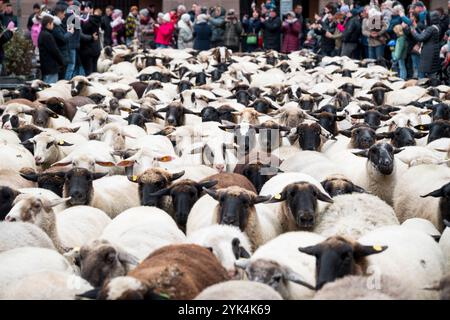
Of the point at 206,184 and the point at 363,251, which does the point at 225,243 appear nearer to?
the point at 363,251

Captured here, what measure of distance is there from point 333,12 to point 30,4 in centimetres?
1402

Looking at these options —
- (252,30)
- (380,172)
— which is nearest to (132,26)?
(252,30)

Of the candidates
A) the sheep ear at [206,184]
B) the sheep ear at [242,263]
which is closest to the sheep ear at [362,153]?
the sheep ear at [206,184]

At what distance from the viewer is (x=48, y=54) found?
1928cm

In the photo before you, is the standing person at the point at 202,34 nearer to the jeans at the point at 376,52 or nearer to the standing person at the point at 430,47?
the jeans at the point at 376,52

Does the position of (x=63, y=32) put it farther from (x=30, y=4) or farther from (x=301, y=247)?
(x=30, y=4)

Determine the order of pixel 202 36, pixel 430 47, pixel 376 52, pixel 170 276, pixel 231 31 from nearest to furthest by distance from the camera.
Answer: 1. pixel 170 276
2. pixel 430 47
3. pixel 376 52
4. pixel 231 31
5. pixel 202 36

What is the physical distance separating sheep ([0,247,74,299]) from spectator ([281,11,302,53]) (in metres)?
25.3

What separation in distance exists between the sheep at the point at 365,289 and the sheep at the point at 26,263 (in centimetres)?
202

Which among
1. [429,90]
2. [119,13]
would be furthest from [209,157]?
[119,13]

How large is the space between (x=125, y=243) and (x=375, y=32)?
19.2 meters

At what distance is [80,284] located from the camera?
6.27 m

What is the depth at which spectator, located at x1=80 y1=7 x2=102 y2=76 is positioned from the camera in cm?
2278

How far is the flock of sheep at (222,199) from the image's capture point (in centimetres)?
636
